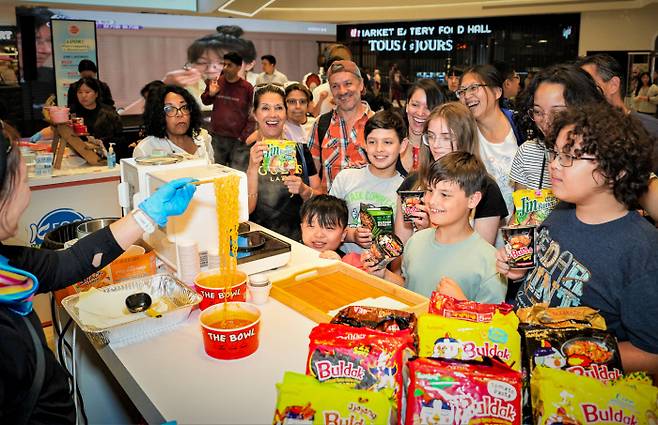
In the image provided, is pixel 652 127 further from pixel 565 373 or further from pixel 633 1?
pixel 633 1

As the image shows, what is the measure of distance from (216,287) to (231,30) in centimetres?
1023

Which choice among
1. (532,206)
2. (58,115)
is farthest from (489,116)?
(58,115)

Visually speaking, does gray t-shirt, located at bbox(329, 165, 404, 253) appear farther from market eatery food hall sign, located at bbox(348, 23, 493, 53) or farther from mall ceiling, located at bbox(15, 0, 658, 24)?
market eatery food hall sign, located at bbox(348, 23, 493, 53)

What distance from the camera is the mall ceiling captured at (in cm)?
1000

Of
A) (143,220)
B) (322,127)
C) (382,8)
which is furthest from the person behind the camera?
(382,8)

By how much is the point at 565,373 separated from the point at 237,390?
88 centimetres

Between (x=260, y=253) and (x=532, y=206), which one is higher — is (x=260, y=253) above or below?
below

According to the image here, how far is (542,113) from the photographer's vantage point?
2561 mm

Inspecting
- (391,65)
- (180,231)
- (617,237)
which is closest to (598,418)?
(617,237)

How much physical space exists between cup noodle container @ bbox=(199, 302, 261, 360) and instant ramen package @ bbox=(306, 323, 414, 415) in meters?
0.42

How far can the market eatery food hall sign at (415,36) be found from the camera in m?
11.8

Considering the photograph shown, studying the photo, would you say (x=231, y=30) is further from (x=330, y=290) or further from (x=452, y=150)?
(x=330, y=290)

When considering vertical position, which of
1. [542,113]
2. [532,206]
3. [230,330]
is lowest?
[230,330]

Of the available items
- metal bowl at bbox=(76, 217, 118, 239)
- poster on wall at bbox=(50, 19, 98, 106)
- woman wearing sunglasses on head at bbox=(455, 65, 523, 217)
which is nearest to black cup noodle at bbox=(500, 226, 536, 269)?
woman wearing sunglasses on head at bbox=(455, 65, 523, 217)
